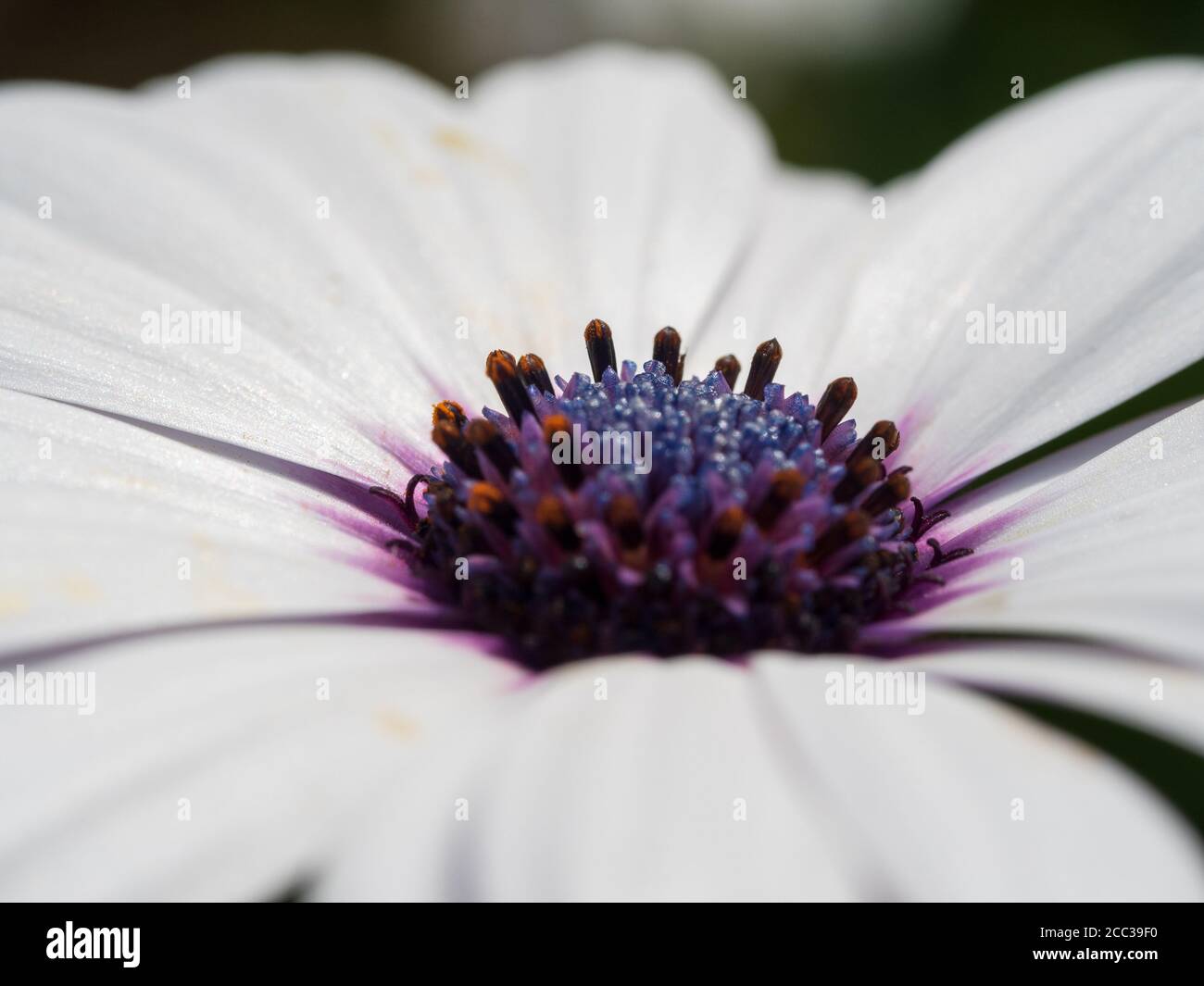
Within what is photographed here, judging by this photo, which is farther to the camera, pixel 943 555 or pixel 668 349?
pixel 668 349

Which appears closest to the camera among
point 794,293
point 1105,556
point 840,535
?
point 1105,556

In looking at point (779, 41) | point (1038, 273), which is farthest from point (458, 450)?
point (779, 41)

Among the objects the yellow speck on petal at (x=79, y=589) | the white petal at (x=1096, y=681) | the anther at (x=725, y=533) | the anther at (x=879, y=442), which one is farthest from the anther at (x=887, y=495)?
the yellow speck on petal at (x=79, y=589)

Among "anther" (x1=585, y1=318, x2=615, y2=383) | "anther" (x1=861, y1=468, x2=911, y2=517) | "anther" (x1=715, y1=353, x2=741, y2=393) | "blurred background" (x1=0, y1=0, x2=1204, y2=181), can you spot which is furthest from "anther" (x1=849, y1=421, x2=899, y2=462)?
"blurred background" (x1=0, y1=0, x2=1204, y2=181)

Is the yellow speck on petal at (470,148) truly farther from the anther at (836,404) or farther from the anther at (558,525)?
the anther at (558,525)

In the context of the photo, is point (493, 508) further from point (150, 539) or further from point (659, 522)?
point (150, 539)

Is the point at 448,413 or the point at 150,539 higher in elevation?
the point at 448,413

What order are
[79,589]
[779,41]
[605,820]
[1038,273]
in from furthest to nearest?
[779,41], [1038,273], [79,589], [605,820]

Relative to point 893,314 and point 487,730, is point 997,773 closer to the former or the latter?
point 487,730
